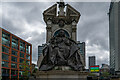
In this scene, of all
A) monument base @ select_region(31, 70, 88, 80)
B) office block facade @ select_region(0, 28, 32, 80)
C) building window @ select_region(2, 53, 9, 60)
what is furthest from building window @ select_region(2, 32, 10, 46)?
monument base @ select_region(31, 70, 88, 80)

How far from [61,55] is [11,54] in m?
60.0

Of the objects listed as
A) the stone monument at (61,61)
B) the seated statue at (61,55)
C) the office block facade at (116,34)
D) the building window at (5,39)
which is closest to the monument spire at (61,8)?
the stone monument at (61,61)

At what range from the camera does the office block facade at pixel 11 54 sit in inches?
2458

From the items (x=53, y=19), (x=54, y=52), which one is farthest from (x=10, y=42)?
(x=54, y=52)

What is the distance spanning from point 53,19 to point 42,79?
308 inches

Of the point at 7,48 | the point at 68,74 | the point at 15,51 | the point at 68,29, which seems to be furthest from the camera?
the point at 15,51

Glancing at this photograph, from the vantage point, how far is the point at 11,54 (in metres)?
68.4

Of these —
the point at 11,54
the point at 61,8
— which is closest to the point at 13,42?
the point at 11,54

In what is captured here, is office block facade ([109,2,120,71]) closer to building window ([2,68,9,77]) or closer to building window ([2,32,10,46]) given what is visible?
building window ([2,68,9,77])

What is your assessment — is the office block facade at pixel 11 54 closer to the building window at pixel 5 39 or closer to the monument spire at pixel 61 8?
the building window at pixel 5 39

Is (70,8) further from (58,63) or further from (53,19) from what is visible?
(58,63)

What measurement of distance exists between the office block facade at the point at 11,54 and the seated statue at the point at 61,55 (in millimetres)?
49732

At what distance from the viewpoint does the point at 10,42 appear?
68688mm

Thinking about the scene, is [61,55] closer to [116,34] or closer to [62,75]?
[62,75]
